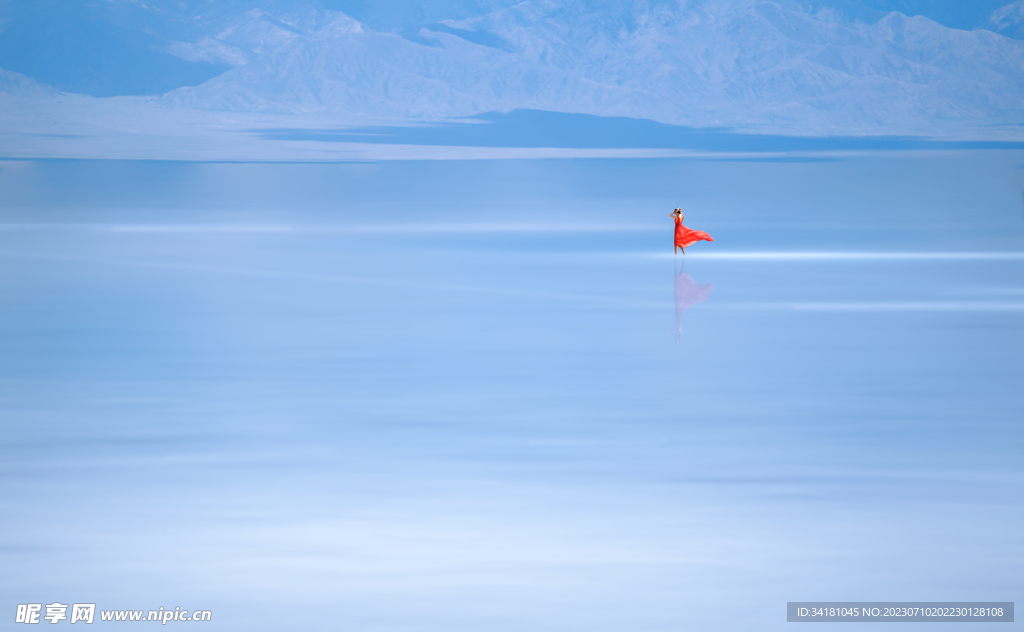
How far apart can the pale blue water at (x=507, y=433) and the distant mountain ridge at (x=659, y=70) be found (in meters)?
76.9

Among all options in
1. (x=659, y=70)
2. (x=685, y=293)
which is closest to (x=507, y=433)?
(x=685, y=293)

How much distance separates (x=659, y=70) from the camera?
103062mm

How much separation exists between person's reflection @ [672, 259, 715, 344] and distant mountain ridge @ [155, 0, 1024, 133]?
76.4 meters

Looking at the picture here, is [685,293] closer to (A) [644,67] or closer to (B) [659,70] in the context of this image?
(B) [659,70]

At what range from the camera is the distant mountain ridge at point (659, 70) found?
3720 inches

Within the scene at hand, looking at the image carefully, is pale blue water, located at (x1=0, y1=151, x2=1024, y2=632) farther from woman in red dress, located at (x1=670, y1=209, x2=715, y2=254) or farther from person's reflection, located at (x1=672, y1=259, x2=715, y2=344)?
woman in red dress, located at (x1=670, y1=209, x2=715, y2=254)

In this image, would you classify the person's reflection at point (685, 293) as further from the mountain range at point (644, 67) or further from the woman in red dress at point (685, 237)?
the mountain range at point (644, 67)

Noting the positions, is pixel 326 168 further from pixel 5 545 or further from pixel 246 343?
pixel 5 545

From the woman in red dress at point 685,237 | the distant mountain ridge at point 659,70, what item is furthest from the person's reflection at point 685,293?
the distant mountain ridge at point 659,70

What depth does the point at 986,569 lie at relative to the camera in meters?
4.65

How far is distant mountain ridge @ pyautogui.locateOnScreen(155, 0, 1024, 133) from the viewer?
3720 inches

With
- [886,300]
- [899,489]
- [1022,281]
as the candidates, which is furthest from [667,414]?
[1022,281]

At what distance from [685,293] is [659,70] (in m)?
94.4

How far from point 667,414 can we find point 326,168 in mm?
28119
